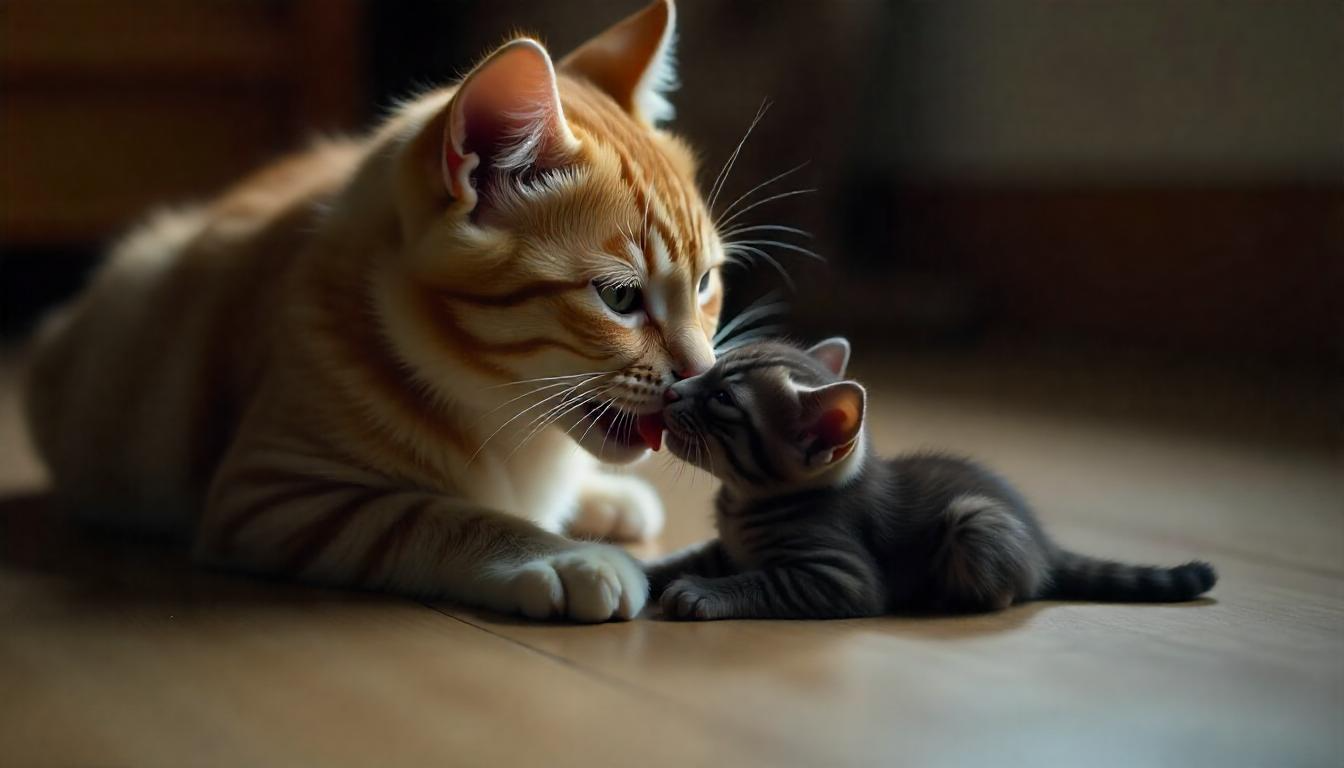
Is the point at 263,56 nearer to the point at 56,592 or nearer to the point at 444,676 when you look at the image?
the point at 56,592

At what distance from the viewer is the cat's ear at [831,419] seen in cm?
141

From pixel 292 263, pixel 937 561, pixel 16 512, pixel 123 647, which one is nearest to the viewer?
pixel 123 647

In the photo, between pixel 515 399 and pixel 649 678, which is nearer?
pixel 649 678

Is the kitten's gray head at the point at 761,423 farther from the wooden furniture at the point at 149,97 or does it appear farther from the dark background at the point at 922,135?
the wooden furniture at the point at 149,97

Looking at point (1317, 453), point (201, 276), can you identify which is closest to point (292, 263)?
point (201, 276)

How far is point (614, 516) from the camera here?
6.17 ft

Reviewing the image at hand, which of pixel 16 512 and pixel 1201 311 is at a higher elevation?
pixel 1201 311

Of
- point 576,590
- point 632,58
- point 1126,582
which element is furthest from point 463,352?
point 1126,582

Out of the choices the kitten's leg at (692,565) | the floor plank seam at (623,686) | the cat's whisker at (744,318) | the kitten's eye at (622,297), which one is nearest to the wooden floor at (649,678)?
the floor plank seam at (623,686)

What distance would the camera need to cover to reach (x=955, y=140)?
4.17 m

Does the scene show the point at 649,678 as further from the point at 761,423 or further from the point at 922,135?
the point at 922,135

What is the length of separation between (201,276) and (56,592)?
0.62m

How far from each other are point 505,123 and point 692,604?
0.59 metres

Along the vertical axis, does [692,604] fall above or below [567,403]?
below
